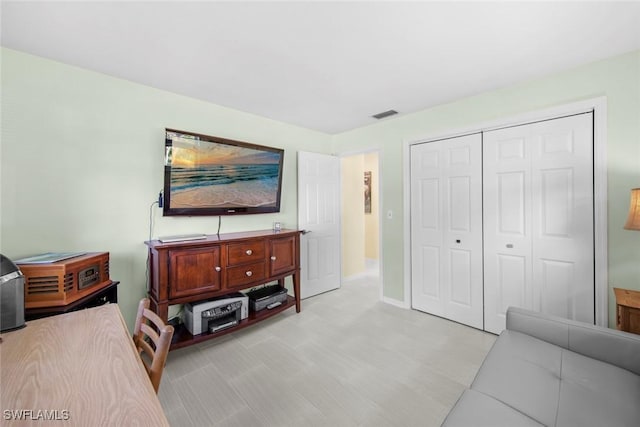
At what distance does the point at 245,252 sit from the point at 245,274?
0.22 metres

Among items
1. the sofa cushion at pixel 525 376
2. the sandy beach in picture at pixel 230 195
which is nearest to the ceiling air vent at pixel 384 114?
the sandy beach in picture at pixel 230 195

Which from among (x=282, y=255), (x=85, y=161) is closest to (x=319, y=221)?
(x=282, y=255)

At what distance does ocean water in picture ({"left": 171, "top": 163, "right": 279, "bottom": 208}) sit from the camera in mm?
2555

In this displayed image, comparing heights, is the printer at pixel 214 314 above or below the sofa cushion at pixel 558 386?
below

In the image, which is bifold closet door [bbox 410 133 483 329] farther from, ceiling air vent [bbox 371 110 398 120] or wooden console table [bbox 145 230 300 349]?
wooden console table [bbox 145 230 300 349]

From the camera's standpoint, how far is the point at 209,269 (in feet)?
7.95

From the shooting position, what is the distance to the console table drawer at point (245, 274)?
2568mm

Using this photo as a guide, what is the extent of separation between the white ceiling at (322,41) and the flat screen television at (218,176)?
22.0 inches

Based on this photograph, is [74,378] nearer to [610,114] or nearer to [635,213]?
[635,213]

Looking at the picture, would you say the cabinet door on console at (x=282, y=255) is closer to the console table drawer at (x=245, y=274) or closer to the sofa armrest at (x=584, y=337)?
the console table drawer at (x=245, y=274)

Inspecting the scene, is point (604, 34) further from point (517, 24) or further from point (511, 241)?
point (511, 241)

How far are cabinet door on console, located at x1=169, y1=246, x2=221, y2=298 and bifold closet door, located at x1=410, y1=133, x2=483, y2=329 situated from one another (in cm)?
229

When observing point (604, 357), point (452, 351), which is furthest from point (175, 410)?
point (604, 357)

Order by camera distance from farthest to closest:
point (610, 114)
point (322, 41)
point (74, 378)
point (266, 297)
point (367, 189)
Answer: point (367, 189) < point (266, 297) < point (610, 114) < point (322, 41) < point (74, 378)
